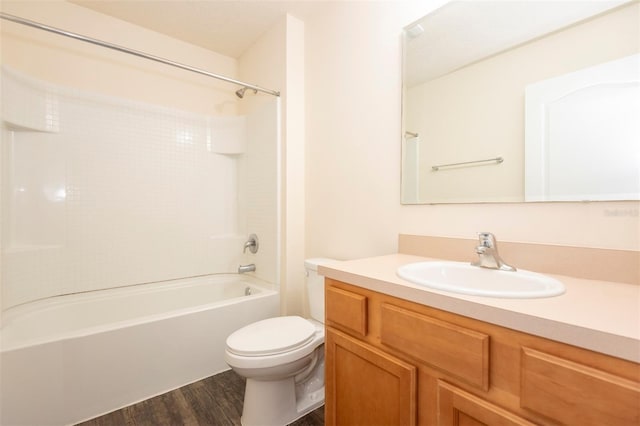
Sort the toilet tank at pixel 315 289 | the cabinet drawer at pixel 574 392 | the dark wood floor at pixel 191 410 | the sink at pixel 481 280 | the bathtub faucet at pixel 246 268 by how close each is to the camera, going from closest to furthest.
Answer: the cabinet drawer at pixel 574 392 → the sink at pixel 481 280 → the dark wood floor at pixel 191 410 → the toilet tank at pixel 315 289 → the bathtub faucet at pixel 246 268

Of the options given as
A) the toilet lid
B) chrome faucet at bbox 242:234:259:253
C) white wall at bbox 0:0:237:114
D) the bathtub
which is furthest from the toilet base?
white wall at bbox 0:0:237:114

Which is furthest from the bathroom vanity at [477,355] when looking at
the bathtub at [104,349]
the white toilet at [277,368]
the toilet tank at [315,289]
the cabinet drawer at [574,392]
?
the bathtub at [104,349]

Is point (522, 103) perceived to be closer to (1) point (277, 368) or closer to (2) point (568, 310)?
(2) point (568, 310)

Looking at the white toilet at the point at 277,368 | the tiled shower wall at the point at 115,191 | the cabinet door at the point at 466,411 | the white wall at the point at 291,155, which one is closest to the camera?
the cabinet door at the point at 466,411

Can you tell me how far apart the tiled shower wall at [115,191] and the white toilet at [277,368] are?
80cm

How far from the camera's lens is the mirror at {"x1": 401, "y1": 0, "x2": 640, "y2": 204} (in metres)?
0.88

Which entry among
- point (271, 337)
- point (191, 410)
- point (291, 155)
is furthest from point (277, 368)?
point (291, 155)

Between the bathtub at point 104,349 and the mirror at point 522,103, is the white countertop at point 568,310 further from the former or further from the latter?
the bathtub at point 104,349

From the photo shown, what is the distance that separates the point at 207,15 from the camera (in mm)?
2051

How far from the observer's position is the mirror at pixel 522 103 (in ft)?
2.87

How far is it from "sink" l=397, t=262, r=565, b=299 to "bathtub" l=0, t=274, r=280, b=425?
130cm

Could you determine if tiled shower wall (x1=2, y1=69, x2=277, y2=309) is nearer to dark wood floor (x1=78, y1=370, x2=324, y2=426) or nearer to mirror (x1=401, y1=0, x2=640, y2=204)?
dark wood floor (x1=78, y1=370, x2=324, y2=426)

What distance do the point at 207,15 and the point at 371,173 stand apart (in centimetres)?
171

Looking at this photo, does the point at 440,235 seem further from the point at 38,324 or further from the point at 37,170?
the point at 37,170
